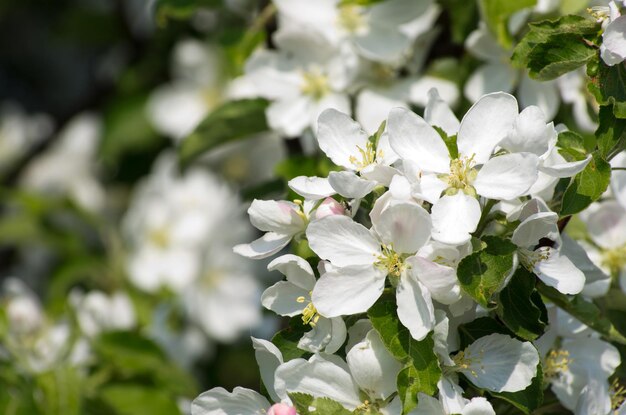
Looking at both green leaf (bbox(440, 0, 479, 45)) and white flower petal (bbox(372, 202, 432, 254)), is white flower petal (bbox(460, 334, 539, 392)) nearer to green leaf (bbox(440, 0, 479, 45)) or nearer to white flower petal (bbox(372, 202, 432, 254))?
white flower petal (bbox(372, 202, 432, 254))

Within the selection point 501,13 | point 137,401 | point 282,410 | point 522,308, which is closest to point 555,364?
point 522,308

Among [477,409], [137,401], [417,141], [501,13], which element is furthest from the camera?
[137,401]

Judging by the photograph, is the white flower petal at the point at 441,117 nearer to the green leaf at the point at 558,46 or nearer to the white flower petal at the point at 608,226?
the green leaf at the point at 558,46

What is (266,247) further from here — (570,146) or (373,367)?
(570,146)

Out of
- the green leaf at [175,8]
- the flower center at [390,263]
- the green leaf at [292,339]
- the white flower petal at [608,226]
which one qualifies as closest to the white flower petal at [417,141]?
the flower center at [390,263]

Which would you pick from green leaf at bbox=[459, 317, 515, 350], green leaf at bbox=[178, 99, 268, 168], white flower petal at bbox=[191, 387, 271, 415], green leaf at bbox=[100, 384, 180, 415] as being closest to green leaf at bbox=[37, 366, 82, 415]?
green leaf at bbox=[100, 384, 180, 415]
